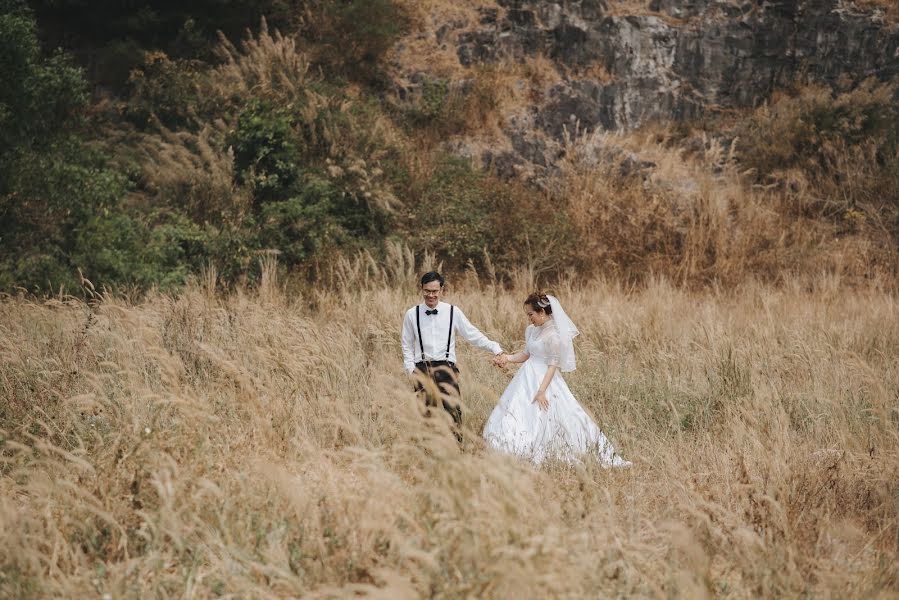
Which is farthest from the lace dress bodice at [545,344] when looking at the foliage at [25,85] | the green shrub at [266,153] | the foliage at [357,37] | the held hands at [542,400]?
the foliage at [357,37]

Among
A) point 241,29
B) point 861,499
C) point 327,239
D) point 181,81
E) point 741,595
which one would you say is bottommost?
point 327,239

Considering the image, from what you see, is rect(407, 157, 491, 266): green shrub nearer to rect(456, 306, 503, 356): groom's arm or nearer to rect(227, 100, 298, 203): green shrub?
rect(227, 100, 298, 203): green shrub

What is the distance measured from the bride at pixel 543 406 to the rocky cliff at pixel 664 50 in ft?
37.2

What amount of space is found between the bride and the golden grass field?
1.15 ft

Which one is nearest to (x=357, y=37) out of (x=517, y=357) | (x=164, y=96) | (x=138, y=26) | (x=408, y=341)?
(x=164, y=96)

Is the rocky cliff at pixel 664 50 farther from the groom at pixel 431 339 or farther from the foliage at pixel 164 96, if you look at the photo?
the groom at pixel 431 339

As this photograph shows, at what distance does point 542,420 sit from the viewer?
5.18 m

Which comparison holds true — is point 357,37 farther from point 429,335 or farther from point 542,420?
point 542,420

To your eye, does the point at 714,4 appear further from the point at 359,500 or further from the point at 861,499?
the point at 359,500

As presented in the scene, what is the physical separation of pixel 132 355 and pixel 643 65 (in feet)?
48.7

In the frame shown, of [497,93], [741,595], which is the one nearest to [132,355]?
[741,595]

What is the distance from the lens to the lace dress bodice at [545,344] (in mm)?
5285

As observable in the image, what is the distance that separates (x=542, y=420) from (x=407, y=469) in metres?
1.39

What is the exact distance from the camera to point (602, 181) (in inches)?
543
